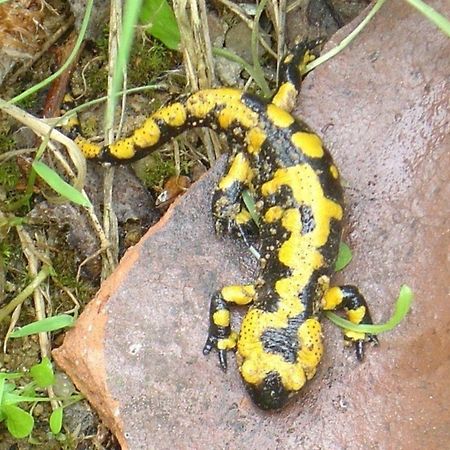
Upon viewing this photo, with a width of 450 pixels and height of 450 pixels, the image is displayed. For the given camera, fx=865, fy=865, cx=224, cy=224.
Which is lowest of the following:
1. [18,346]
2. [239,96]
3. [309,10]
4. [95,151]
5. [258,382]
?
[18,346]

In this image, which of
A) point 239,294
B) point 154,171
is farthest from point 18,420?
point 154,171

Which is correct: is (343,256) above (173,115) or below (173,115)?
below

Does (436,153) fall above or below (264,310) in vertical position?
above

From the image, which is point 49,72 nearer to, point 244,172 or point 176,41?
point 176,41

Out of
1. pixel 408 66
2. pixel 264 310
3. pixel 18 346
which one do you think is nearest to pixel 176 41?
pixel 408 66

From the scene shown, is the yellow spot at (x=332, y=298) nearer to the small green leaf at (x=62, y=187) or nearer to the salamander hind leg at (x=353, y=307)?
the salamander hind leg at (x=353, y=307)

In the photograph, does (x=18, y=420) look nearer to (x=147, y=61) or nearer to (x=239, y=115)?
(x=239, y=115)

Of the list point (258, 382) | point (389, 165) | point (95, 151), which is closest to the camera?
point (258, 382)
